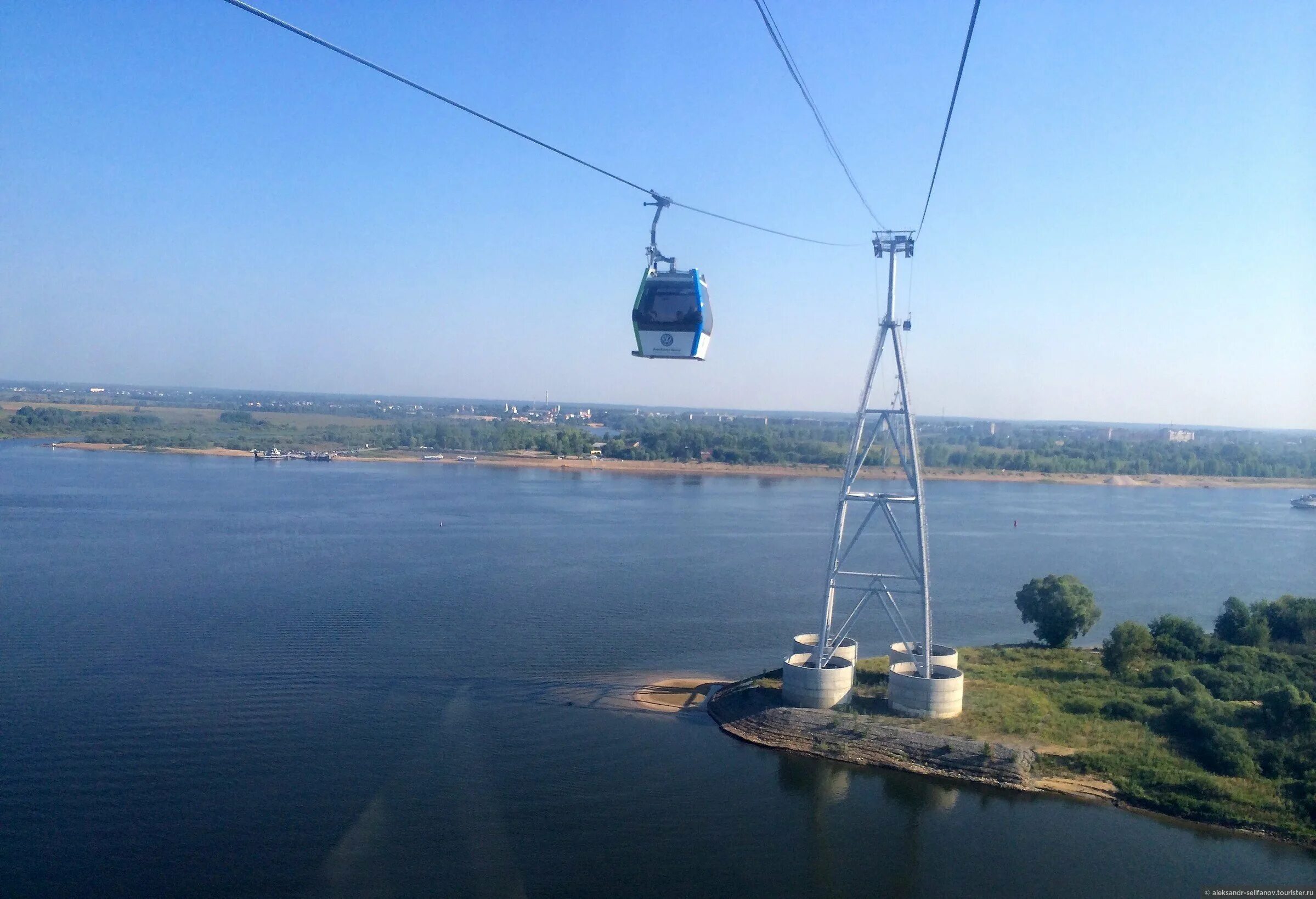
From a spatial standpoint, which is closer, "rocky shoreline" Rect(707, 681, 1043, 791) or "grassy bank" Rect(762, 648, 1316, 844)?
"grassy bank" Rect(762, 648, 1316, 844)

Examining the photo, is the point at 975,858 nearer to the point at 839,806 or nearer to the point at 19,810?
the point at 839,806

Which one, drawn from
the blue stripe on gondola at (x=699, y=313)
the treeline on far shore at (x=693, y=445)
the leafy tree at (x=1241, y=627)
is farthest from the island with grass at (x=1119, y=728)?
→ the treeline on far shore at (x=693, y=445)

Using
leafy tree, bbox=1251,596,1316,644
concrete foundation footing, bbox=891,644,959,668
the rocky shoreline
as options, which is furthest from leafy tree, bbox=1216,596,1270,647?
the rocky shoreline

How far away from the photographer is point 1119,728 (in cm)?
556

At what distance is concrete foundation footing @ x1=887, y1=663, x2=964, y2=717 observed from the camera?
5586 mm

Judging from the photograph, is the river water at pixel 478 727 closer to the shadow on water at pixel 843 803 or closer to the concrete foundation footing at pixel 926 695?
the shadow on water at pixel 843 803

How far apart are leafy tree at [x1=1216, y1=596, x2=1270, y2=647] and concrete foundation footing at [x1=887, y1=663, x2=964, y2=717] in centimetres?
297

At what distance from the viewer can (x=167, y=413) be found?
41.7 metres

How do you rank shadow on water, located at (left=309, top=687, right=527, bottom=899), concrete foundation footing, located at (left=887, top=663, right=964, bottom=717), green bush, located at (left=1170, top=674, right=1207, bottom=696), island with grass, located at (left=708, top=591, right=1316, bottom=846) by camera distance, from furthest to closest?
green bush, located at (left=1170, top=674, right=1207, bottom=696), concrete foundation footing, located at (left=887, top=663, right=964, bottom=717), island with grass, located at (left=708, top=591, right=1316, bottom=846), shadow on water, located at (left=309, top=687, right=527, bottom=899)

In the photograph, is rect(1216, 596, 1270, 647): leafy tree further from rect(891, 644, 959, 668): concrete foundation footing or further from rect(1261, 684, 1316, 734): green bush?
rect(891, 644, 959, 668): concrete foundation footing

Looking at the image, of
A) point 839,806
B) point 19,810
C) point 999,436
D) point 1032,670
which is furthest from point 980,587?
point 999,436

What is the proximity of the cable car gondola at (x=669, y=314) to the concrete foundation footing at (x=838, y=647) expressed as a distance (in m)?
2.88

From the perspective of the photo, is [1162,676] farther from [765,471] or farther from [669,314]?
[765,471]

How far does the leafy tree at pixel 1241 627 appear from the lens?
7207 millimetres
